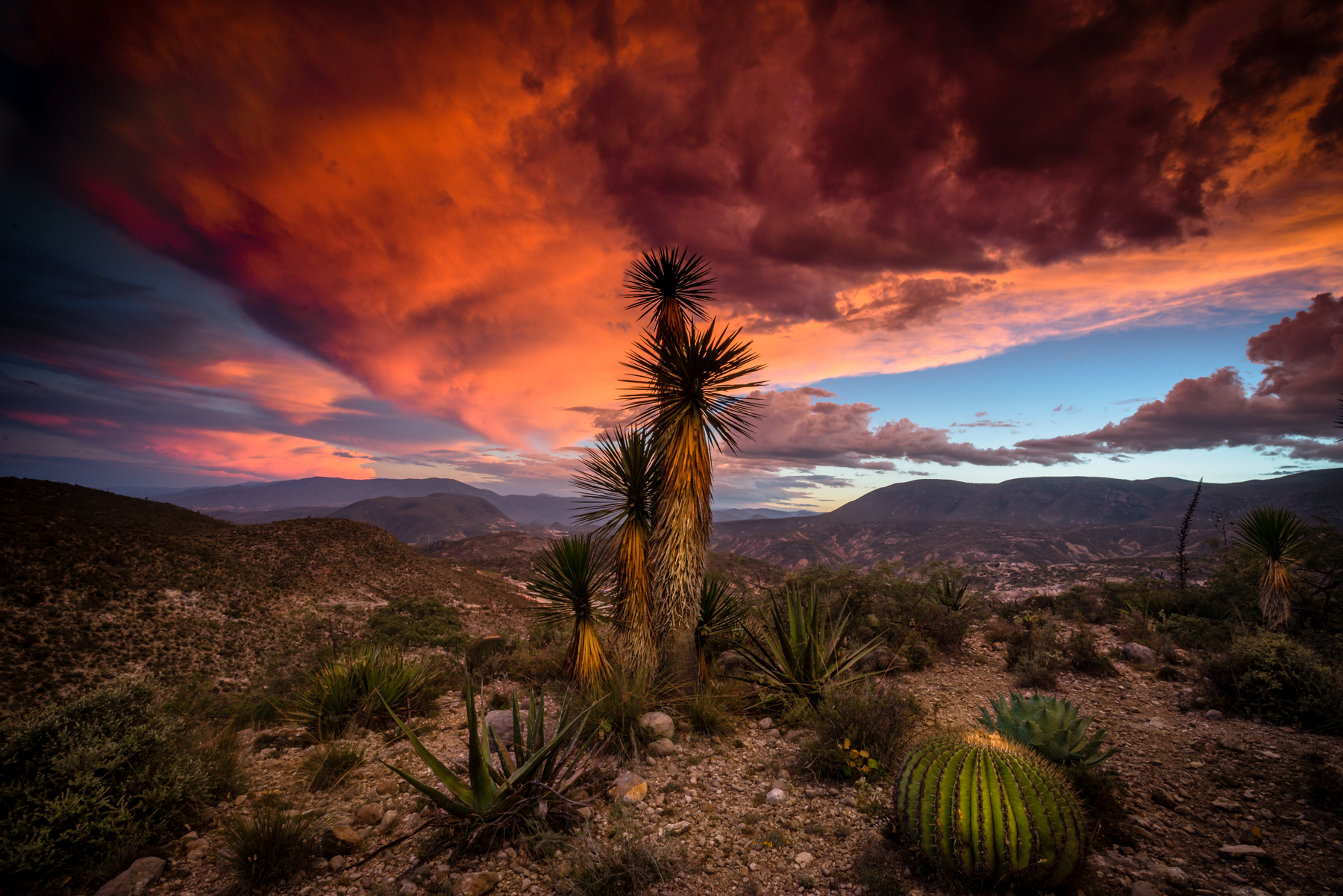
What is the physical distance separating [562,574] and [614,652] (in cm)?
146

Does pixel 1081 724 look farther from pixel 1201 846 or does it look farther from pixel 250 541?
pixel 250 541

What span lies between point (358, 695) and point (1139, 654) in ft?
42.9

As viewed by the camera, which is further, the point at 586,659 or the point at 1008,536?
the point at 1008,536

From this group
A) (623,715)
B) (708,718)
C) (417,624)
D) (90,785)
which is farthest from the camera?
(417,624)

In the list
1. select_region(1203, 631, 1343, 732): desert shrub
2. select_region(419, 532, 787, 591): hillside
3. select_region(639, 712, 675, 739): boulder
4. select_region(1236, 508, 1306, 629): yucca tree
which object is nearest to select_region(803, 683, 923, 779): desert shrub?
select_region(639, 712, 675, 739): boulder

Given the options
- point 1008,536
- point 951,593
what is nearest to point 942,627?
point 951,593

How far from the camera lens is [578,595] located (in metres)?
7.19

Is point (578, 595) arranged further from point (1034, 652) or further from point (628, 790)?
point (1034, 652)

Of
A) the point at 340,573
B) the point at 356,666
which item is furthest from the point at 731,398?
the point at 340,573

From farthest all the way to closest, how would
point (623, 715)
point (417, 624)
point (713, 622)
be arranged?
point (417, 624)
point (713, 622)
point (623, 715)

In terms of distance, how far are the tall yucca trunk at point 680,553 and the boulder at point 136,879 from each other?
498cm

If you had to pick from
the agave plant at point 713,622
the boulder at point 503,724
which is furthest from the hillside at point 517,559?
the boulder at point 503,724

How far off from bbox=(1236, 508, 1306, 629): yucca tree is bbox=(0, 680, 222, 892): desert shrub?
1696 centimetres

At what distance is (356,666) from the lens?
6.64 meters
